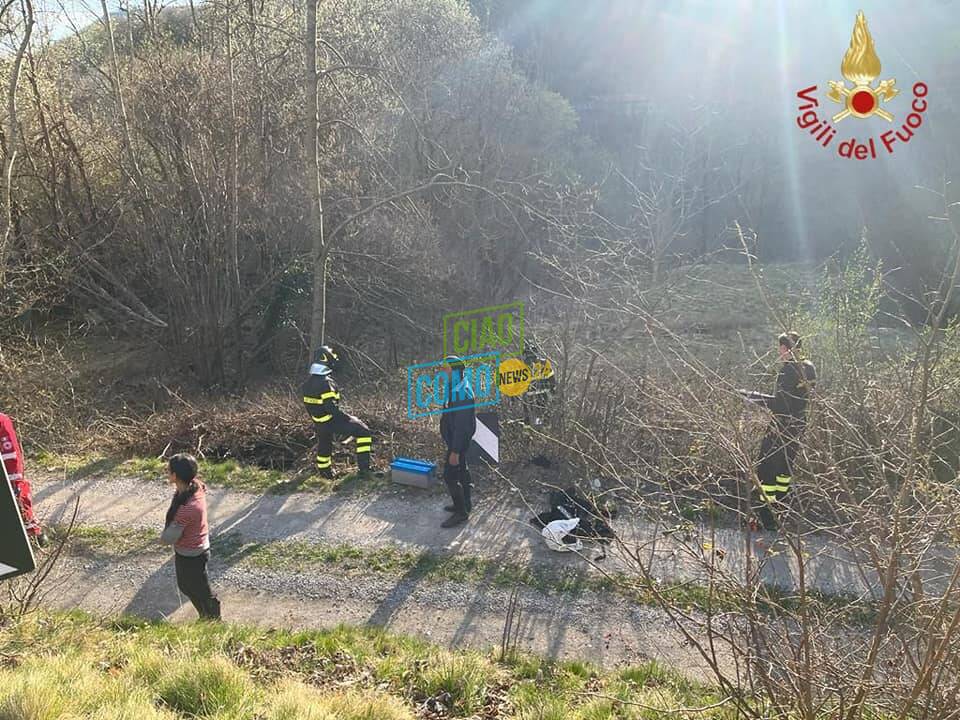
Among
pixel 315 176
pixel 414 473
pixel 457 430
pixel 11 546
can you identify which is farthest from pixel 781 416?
pixel 315 176

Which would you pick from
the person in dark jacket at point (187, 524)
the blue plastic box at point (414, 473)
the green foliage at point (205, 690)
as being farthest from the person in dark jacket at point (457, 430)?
the green foliage at point (205, 690)

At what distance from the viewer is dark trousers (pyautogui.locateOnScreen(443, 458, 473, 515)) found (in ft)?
25.0

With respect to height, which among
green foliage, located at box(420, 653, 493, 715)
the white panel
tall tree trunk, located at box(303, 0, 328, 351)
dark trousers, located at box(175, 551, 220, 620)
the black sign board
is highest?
tall tree trunk, located at box(303, 0, 328, 351)

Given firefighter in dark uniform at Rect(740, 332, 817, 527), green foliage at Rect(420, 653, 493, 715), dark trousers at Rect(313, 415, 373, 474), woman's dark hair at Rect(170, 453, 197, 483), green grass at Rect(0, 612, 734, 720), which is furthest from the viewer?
dark trousers at Rect(313, 415, 373, 474)

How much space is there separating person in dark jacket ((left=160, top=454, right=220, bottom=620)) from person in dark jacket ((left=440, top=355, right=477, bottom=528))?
2765 millimetres

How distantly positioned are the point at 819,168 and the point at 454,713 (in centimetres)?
3836

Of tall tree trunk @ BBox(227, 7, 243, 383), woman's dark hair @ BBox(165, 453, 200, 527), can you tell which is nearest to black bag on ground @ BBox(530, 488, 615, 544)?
woman's dark hair @ BBox(165, 453, 200, 527)

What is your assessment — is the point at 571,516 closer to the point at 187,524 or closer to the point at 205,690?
the point at 187,524

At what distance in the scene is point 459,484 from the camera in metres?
7.73

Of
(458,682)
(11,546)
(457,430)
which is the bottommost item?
(458,682)

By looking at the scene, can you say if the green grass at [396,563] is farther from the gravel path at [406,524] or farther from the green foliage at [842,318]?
the green foliage at [842,318]

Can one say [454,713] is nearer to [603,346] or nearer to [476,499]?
[476,499]

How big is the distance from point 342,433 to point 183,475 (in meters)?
3.70

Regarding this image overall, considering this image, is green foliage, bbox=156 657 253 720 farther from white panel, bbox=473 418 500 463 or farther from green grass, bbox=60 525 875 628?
white panel, bbox=473 418 500 463
